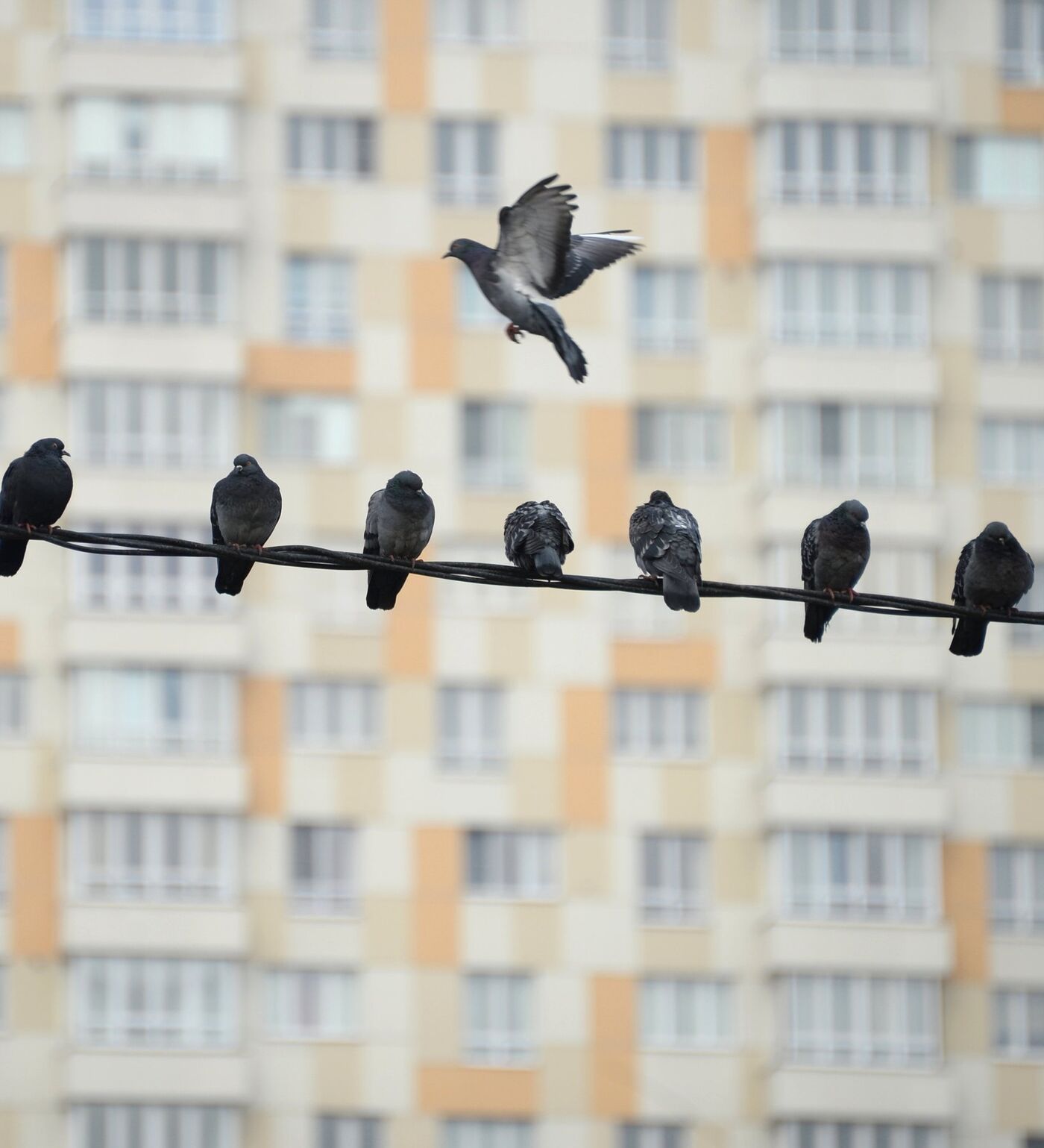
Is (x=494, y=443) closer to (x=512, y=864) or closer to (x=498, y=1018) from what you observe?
(x=512, y=864)

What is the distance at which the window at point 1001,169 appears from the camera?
58.2 metres

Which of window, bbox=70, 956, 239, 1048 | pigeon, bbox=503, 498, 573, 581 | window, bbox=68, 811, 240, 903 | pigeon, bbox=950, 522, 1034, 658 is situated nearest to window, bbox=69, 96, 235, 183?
window, bbox=68, 811, 240, 903

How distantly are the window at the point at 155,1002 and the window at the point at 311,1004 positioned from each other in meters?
0.72

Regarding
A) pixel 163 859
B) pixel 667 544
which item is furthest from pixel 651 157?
pixel 667 544

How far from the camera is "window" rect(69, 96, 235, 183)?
56.3 m

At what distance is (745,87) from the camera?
189 feet

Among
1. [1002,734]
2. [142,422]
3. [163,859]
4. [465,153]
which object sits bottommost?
[163,859]

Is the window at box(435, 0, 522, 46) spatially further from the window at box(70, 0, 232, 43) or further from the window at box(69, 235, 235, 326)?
the window at box(69, 235, 235, 326)

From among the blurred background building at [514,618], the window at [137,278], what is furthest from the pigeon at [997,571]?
the window at [137,278]

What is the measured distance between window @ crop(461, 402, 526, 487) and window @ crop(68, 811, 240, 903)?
289 inches

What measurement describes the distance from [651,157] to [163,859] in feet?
47.7

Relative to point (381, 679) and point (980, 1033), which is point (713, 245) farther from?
point (980, 1033)

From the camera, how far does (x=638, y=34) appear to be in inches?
2283

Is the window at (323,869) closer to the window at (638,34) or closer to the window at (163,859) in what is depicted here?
the window at (163,859)
